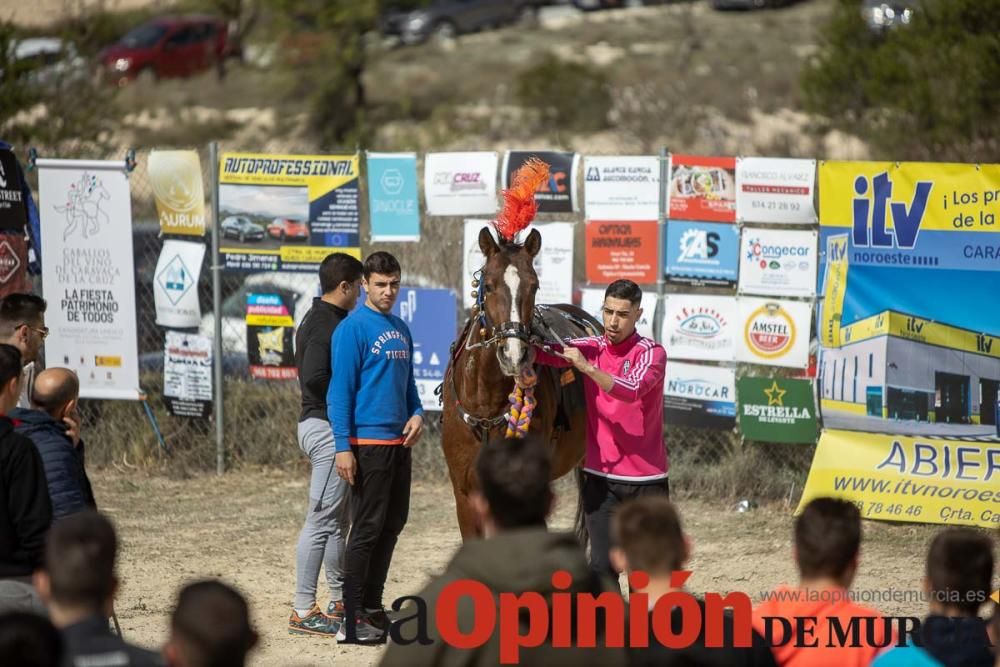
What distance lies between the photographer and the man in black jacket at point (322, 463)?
7168 mm

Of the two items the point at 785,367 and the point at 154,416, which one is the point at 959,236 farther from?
the point at 154,416

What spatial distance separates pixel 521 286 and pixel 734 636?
11.1 ft

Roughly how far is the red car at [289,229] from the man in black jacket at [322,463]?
3679 mm

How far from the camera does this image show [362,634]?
23.5ft

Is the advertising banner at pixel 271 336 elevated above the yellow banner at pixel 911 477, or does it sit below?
above

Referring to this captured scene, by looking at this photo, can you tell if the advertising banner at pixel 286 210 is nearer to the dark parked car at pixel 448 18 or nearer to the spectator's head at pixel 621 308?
the spectator's head at pixel 621 308

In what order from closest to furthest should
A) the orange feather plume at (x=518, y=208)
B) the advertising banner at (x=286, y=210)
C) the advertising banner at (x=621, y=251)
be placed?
the orange feather plume at (x=518, y=208) → the advertising banner at (x=621, y=251) → the advertising banner at (x=286, y=210)

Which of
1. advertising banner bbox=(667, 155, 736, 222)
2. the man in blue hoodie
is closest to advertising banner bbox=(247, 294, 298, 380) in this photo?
advertising banner bbox=(667, 155, 736, 222)

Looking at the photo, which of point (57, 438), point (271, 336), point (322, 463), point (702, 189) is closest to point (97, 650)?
point (57, 438)

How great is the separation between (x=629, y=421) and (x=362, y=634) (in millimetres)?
2209

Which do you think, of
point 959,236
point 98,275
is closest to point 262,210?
point 98,275

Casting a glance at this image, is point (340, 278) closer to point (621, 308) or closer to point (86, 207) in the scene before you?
point (621, 308)

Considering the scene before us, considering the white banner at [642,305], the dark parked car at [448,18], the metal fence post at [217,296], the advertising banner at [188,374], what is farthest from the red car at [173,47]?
the white banner at [642,305]

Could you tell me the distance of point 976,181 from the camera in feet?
30.3
